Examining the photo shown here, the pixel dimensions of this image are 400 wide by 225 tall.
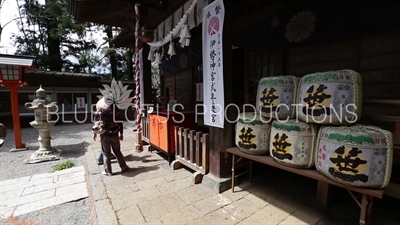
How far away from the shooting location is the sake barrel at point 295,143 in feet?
6.88

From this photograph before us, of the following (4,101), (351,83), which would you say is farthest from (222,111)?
(4,101)

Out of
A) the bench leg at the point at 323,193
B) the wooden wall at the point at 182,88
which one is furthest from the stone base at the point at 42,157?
the bench leg at the point at 323,193

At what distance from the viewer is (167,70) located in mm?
7281

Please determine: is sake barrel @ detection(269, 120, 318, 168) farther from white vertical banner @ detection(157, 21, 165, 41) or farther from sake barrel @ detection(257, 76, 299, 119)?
white vertical banner @ detection(157, 21, 165, 41)

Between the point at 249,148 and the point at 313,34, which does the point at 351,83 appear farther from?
the point at 313,34

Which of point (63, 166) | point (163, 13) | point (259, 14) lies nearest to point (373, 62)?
point (259, 14)

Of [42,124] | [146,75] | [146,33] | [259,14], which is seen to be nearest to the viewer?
[259,14]

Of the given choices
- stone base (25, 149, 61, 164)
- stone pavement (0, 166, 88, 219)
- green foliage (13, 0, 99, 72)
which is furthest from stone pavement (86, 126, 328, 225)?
green foliage (13, 0, 99, 72)

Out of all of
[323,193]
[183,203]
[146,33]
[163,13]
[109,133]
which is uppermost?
[163,13]

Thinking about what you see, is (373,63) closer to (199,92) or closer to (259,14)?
(259,14)

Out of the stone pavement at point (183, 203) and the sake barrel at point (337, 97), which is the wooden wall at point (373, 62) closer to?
the sake barrel at point (337, 97)

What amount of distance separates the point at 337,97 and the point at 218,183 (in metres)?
1.88

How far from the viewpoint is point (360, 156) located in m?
1.69

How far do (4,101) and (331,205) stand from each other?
1552 cm
